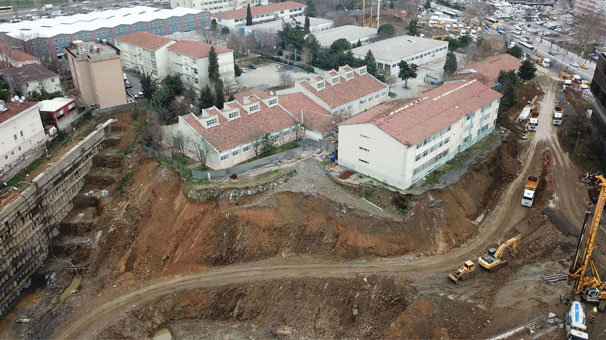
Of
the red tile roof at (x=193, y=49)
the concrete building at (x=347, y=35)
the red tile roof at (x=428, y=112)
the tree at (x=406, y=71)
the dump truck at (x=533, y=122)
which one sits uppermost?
the red tile roof at (x=193, y=49)

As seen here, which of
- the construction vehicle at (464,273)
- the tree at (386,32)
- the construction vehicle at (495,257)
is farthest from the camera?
the tree at (386,32)

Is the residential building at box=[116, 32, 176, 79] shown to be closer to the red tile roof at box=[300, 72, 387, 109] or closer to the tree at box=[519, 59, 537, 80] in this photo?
the red tile roof at box=[300, 72, 387, 109]

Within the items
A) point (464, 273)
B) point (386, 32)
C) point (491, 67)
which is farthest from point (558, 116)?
point (386, 32)

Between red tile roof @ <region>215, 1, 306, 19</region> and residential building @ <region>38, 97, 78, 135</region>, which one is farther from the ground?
red tile roof @ <region>215, 1, 306, 19</region>

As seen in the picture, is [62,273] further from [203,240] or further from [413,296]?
[413,296]

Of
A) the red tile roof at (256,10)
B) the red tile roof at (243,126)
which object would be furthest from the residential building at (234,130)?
the red tile roof at (256,10)

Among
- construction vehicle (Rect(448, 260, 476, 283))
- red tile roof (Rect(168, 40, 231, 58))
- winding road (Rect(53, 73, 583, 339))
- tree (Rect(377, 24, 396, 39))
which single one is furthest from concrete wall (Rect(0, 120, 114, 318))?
tree (Rect(377, 24, 396, 39))

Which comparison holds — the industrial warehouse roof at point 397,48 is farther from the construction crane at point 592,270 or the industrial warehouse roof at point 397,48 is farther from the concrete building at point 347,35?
the construction crane at point 592,270
